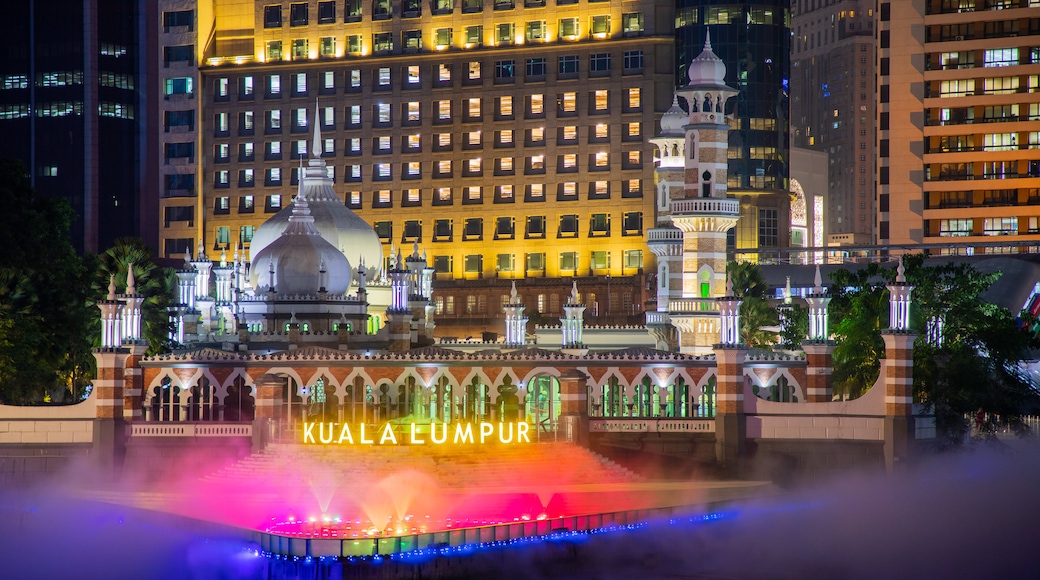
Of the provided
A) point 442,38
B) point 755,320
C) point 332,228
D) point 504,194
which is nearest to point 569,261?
point 504,194

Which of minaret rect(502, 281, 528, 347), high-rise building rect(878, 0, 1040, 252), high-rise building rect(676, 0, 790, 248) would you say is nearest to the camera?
minaret rect(502, 281, 528, 347)

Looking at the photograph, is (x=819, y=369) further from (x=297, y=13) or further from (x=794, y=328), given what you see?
(x=297, y=13)

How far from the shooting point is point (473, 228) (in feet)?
481

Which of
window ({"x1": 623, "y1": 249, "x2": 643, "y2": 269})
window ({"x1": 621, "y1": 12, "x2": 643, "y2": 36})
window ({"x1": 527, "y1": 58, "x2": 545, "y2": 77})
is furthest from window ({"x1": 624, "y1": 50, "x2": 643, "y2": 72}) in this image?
window ({"x1": 623, "y1": 249, "x2": 643, "y2": 269})

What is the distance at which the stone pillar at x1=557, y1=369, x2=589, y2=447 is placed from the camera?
5981 centimetres

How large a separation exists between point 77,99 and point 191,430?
9343cm

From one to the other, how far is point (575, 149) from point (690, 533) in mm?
91298

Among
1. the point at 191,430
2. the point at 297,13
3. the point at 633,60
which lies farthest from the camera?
the point at 297,13

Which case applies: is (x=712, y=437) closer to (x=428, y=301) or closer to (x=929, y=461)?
(x=929, y=461)

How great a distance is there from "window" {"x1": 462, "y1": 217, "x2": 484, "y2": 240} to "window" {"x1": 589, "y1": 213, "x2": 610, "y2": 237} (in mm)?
11240

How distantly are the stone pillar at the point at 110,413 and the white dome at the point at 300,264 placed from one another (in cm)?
2018

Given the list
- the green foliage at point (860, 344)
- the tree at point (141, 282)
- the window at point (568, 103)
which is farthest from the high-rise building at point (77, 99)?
the green foliage at point (860, 344)

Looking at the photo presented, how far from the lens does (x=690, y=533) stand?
173 ft

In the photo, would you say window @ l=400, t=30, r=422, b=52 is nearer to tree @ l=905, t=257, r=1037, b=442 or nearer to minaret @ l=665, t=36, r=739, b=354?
minaret @ l=665, t=36, r=739, b=354
